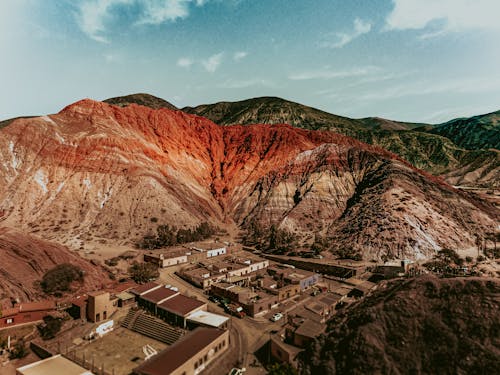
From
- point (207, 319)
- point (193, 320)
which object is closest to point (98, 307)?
point (193, 320)

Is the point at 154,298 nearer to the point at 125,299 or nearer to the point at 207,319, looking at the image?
the point at 125,299

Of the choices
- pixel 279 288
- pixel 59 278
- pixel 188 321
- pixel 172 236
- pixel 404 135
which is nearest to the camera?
pixel 188 321

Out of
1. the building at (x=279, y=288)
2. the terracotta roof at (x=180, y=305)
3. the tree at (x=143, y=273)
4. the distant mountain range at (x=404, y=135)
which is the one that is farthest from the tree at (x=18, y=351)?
the distant mountain range at (x=404, y=135)

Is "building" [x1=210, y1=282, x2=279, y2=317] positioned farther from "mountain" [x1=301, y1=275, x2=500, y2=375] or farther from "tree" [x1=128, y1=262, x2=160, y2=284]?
"mountain" [x1=301, y1=275, x2=500, y2=375]

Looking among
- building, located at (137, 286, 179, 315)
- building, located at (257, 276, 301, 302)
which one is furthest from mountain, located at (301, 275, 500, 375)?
building, located at (137, 286, 179, 315)

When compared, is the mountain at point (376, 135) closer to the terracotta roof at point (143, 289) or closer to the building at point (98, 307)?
the terracotta roof at point (143, 289)
